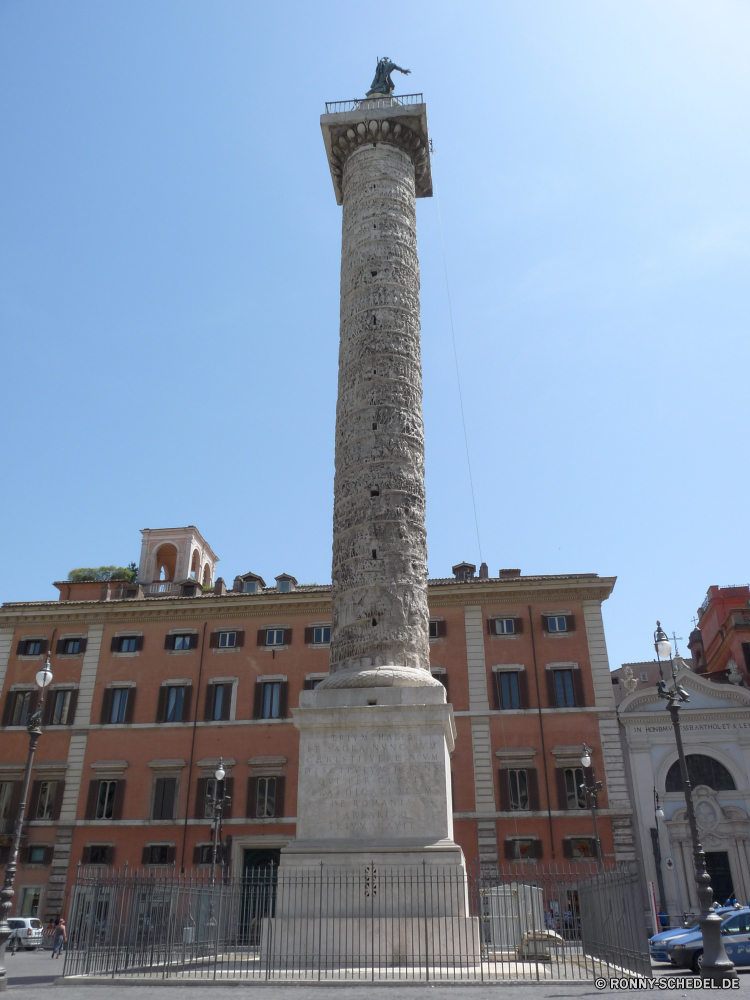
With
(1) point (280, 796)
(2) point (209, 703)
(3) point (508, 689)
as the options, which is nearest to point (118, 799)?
(2) point (209, 703)

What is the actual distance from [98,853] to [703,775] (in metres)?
17.1

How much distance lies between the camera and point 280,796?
75.1ft

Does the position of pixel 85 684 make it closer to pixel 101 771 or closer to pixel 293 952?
pixel 101 771

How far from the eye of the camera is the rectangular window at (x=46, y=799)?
23.7 metres

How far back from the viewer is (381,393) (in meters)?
14.2

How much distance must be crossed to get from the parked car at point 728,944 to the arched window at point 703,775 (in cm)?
966

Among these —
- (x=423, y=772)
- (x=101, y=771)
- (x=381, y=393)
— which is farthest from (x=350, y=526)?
(x=101, y=771)

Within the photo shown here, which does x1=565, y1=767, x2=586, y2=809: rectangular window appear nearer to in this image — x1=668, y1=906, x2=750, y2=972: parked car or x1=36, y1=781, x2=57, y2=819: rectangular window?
x1=668, y1=906, x2=750, y2=972: parked car

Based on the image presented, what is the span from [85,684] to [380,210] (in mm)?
17347

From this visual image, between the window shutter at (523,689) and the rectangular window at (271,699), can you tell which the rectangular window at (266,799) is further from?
the window shutter at (523,689)

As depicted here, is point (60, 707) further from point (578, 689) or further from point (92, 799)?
point (578, 689)

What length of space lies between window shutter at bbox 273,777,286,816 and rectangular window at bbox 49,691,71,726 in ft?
23.0

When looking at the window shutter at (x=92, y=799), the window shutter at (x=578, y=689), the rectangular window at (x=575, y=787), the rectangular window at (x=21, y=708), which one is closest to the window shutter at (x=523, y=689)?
the window shutter at (x=578, y=689)

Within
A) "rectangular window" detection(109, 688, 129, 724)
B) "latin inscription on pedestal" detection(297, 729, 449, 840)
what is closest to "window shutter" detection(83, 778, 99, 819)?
"rectangular window" detection(109, 688, 129, 724)
